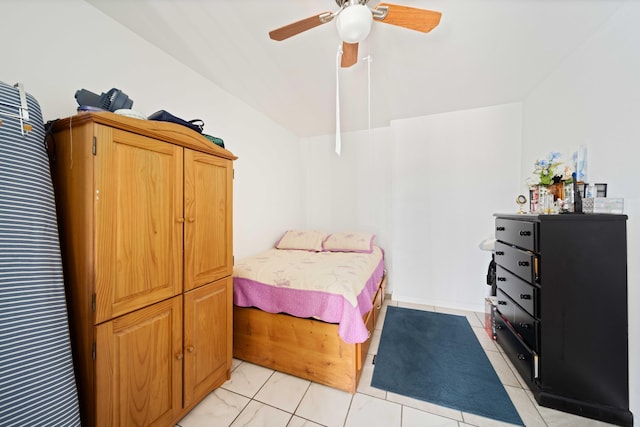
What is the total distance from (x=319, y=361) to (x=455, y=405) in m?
0.92

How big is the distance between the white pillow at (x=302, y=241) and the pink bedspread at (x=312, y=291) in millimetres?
807

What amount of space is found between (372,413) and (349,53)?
2288mm

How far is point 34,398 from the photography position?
2.53ft

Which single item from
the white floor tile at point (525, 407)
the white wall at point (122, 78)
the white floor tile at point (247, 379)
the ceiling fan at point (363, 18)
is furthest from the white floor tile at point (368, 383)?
the ceiling fan at point (363, 18)

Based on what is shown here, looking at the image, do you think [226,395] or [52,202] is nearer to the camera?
[52,202]

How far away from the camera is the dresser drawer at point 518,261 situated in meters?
1.50

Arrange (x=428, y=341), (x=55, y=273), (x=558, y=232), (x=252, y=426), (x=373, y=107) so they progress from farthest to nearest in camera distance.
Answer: (x=373, y=107), (x=428, y=341), (x=558, y=232), (x=252, y=426), (x=55, y=273)

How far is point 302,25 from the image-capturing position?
1.19m

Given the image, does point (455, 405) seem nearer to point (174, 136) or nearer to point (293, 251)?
point (293, 251)

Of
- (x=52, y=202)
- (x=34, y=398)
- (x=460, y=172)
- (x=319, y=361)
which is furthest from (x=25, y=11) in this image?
(x=460, y=172)

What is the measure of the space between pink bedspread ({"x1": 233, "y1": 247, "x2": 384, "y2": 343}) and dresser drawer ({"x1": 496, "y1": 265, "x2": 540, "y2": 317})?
111 centimetres

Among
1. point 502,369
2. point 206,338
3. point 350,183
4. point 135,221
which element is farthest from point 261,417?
point 350,183

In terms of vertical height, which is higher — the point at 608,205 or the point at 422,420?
the point at 608,205

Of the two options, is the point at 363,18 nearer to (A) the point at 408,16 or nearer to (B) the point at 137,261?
(A) the point at 408,16
